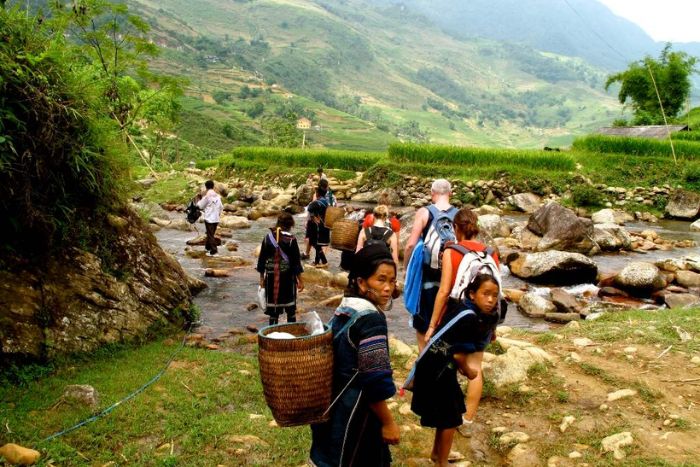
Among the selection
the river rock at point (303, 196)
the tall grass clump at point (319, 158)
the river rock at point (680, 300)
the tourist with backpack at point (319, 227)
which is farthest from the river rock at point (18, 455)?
the tall grass clump at point (319, 158)

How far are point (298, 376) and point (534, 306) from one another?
8.15 meters

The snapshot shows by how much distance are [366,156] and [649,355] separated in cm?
2634

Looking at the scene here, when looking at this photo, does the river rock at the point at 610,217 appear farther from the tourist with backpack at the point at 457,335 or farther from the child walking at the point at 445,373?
the child walking at the point at 445,373

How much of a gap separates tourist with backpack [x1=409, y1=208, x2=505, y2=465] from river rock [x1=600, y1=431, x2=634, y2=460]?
3.53 ft

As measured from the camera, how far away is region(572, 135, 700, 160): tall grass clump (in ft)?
86.2

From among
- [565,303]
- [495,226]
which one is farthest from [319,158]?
[565,303]

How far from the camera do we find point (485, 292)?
424cm

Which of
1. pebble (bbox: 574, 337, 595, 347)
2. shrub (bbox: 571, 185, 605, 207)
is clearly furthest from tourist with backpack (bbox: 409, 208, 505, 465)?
shrub (bbox: 571, 185, 605, 207)

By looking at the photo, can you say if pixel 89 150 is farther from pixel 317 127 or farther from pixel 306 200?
pixel 317 127

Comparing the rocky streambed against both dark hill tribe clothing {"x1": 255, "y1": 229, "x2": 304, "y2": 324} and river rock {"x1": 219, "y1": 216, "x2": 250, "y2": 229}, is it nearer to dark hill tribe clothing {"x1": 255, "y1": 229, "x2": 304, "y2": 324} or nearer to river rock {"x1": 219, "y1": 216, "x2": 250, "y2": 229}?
river rock {"x1": 219, "y1": 216, "x2": 250, "y2": 229}

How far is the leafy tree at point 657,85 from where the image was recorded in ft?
133

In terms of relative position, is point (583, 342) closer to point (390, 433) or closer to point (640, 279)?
point (390, 433)

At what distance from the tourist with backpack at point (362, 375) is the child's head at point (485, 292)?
146 cm

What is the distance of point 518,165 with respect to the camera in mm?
26766
